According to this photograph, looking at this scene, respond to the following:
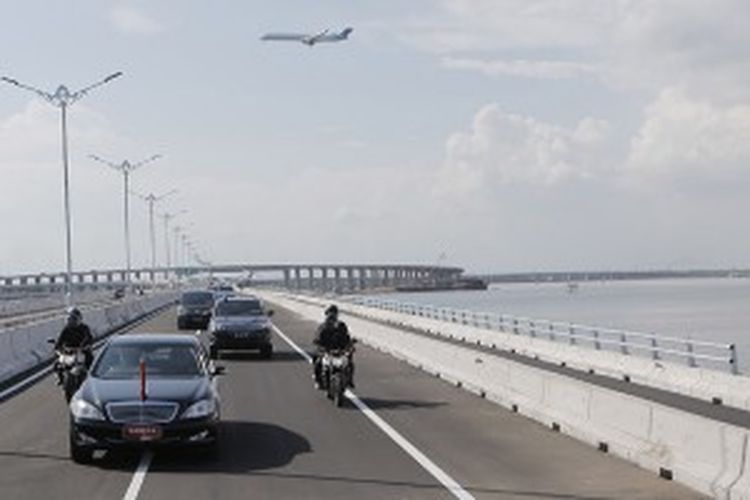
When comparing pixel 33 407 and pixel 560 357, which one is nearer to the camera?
pixel 33 407

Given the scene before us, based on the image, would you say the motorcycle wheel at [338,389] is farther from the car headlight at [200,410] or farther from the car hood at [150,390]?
the car headlight at [200,410]

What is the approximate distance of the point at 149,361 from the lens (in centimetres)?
1697

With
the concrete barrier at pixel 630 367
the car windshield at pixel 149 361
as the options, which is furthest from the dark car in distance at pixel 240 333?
the car windshield at pixel 149 361

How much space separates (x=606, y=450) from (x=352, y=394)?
946cm

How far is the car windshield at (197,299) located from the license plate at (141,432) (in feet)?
134

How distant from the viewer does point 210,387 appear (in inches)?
640

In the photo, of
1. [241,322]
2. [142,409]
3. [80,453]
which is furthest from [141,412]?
[241,322]

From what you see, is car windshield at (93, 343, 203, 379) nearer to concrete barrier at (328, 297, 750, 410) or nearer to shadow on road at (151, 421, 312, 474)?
shadow on road at (151, 421, 312, 474)

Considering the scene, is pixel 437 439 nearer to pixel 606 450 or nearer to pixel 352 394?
pixel 606 450

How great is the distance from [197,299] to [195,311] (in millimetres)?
1134

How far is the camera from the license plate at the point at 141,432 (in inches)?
597

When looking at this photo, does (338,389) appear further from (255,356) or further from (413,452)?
(255,356)

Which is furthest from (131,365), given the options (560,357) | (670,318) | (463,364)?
(670,318)

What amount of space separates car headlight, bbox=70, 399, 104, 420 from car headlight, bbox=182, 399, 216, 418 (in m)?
0.99
